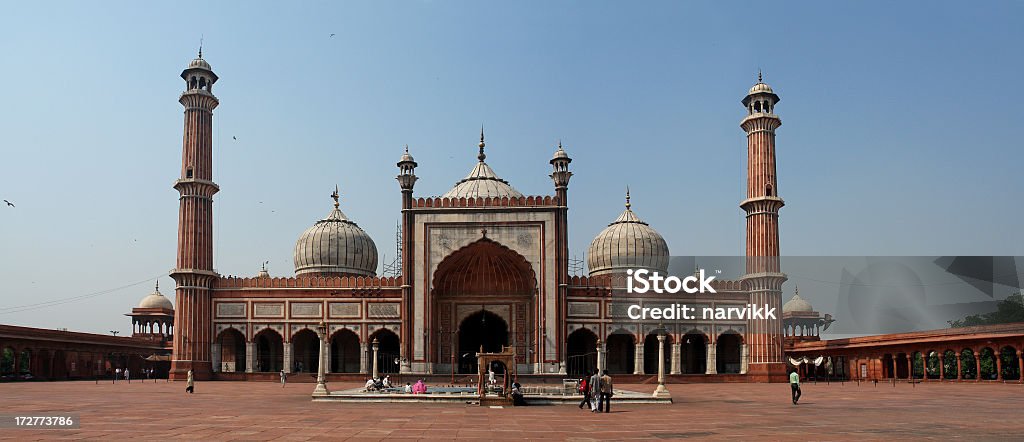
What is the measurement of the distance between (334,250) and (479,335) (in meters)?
10.7

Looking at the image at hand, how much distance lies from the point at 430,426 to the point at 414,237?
2589 cm

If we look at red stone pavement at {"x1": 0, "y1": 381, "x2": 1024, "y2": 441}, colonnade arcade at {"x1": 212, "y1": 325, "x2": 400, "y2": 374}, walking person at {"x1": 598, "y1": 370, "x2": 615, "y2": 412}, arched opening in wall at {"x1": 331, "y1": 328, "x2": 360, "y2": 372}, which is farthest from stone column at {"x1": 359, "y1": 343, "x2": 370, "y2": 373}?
walking person at {"x1": 598, "y1": 370, "x2": 615, "y2": 412}

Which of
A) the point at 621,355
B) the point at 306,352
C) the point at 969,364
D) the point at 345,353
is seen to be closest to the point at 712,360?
the point at 621,355

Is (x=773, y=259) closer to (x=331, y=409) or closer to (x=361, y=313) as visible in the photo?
(x=361, y=313)

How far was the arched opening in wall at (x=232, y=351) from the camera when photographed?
145ft

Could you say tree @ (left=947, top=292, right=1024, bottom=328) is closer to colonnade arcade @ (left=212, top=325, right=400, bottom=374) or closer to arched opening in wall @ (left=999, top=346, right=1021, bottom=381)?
arched opening in wall @ (left=999, top=346, right=1021, bottom=381)

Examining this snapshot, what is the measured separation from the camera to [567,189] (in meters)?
42.0

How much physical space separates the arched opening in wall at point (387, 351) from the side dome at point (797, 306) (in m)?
34.1

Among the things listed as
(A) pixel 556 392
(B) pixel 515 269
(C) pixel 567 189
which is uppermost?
(C) pixel 567 189

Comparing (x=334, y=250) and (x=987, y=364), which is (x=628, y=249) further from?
(x=987, y=364)

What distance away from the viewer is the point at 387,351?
45.2 meters

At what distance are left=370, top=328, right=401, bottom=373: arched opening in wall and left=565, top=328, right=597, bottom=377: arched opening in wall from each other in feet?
26.7

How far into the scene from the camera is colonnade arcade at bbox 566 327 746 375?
43156 millimetres

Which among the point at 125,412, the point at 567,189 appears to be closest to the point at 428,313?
the point at 567,189
